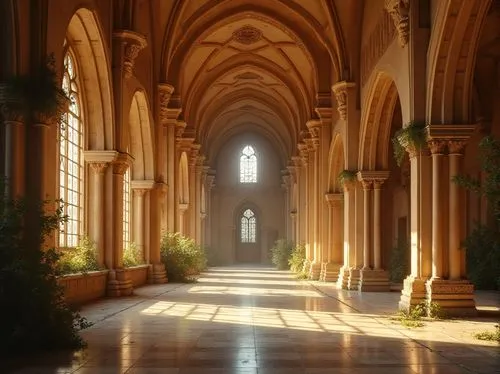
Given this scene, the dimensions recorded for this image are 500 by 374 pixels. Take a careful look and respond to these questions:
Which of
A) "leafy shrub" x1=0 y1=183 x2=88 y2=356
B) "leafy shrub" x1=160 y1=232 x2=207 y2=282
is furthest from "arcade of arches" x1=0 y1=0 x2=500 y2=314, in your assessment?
"leafy shrub" x1=0 y1=183 x2=88 y2=356

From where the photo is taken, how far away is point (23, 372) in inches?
296

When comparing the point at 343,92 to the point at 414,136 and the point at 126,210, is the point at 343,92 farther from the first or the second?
the point at 414,136

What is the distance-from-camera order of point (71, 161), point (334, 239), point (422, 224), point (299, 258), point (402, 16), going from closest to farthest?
point (422, 224) → point (402, 16) → point (71, 161) → point (334, 239) → point (299, 258)

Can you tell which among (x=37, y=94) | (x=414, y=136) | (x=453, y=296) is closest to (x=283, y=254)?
(x=414, y=136)

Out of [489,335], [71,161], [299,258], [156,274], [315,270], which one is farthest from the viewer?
[299,258]

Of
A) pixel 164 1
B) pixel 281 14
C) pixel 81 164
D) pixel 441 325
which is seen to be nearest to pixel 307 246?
pixel 281 14

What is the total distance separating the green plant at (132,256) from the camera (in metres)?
21.9

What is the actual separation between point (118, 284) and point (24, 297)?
929 cm

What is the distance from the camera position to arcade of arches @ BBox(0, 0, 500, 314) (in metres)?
13.5

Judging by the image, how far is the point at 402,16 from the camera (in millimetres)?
14930

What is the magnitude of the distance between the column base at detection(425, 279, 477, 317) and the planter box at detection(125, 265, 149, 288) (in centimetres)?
982

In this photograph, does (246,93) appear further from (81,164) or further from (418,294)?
(418,294)

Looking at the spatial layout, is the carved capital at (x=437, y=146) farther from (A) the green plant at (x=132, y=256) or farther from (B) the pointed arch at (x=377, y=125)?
(A) the green plant at (x=132, y=256)

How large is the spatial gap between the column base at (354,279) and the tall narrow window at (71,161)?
836cm
